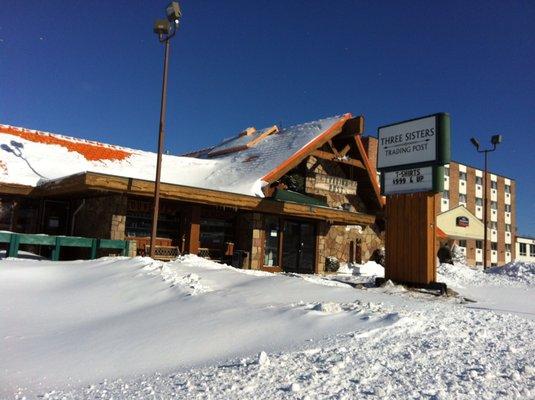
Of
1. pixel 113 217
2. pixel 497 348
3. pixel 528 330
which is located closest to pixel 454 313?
pixel 528 330

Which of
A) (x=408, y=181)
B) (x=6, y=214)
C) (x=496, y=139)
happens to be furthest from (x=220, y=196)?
(x=496, y=139)

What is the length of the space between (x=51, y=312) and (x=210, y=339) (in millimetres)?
3309

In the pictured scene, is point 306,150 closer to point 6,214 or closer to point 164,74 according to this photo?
point 164,74

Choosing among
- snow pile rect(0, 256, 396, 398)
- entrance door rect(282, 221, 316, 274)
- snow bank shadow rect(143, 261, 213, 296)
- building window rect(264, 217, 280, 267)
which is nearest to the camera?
snow pile rect(0, 256, 396, 398)

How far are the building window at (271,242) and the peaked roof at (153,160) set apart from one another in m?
1.28

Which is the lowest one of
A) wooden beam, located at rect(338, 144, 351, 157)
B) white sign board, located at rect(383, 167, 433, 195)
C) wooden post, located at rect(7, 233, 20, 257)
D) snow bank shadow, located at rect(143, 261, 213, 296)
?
snow bank shadow, located at rect(143, 261, 213, 296)

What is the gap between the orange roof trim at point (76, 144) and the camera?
18.9 metres

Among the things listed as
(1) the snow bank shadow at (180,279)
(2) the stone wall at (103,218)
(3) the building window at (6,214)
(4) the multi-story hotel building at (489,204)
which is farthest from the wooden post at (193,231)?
(4) the multi-story hotel building at (489,204)

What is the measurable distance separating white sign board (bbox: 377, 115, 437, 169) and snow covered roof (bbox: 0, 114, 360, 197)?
17.3 feet

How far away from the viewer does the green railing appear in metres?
11.7

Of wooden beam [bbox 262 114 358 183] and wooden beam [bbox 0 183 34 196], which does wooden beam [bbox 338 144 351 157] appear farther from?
wooden beam [bbox 0 183 34 196]

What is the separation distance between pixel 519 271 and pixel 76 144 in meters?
19.4

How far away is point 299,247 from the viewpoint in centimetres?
1884

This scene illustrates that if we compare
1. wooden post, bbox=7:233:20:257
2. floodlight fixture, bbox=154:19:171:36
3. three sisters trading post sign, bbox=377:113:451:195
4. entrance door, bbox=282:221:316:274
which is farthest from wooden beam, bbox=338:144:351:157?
wooden post, bbox=7:233:20:257
